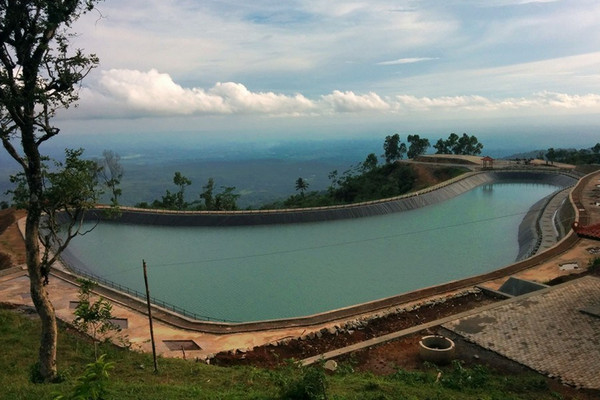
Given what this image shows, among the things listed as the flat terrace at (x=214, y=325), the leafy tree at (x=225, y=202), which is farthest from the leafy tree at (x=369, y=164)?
the flat terrace at (x=214, y=325)

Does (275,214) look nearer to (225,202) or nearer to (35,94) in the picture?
(225,202)

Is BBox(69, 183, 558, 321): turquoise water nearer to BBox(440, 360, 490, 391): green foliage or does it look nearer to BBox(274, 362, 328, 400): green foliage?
BBox(440, 360, 490, 391): green foliage

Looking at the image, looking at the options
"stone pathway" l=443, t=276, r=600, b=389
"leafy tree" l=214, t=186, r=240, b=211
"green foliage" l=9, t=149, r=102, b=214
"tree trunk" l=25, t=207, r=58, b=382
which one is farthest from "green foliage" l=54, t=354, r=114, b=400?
"leafy tree" l=214, t=186, r=240, b=211

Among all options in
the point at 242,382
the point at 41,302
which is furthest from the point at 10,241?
the point at 242,382

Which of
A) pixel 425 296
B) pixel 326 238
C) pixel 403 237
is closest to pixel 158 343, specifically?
pixel 425 296

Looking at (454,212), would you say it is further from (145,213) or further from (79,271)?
(79,271)
